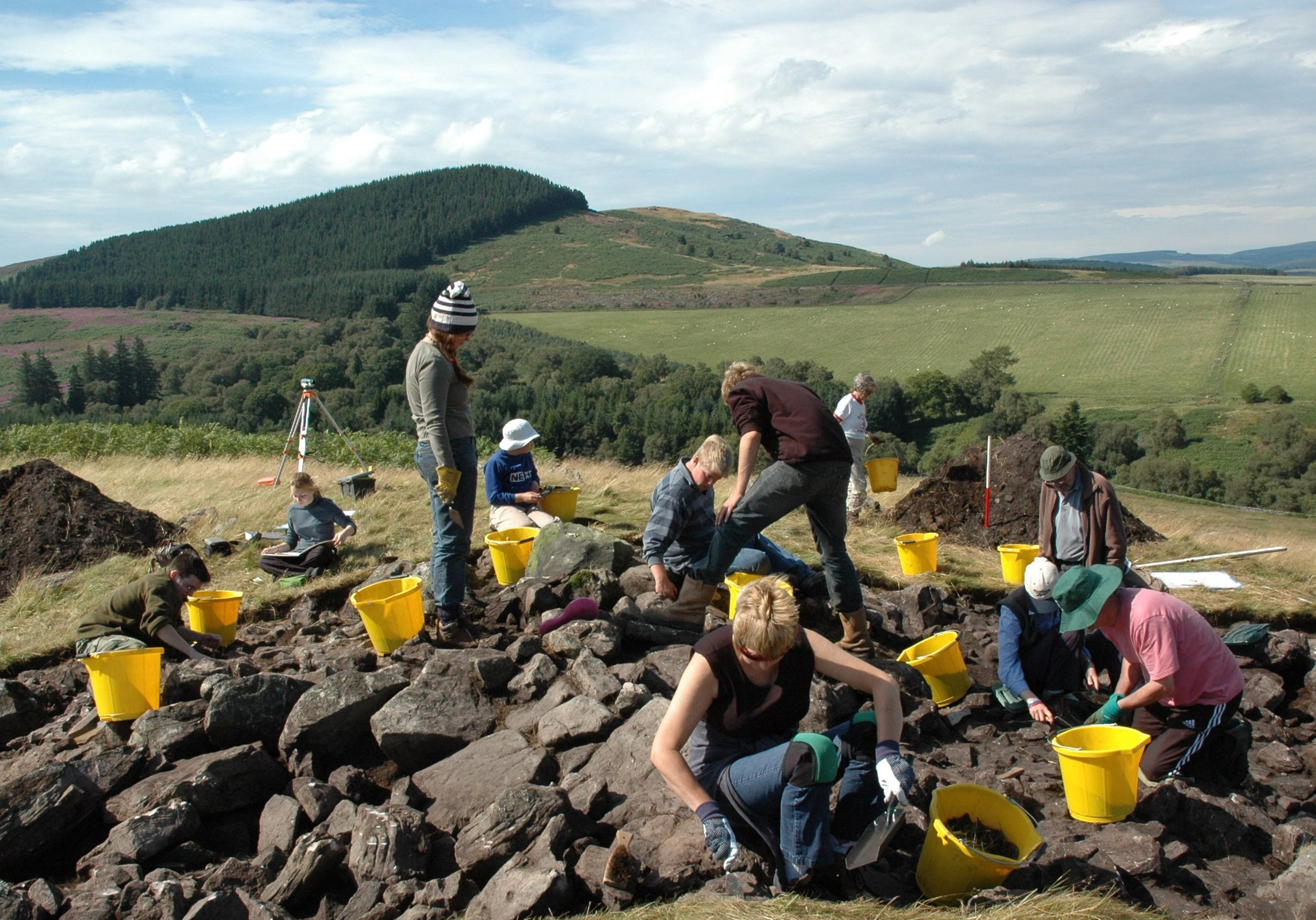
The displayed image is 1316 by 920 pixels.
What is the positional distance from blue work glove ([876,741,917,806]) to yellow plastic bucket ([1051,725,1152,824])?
0.89m

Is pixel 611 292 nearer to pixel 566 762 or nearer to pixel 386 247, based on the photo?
pixel 386 247

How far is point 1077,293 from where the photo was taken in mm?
85312

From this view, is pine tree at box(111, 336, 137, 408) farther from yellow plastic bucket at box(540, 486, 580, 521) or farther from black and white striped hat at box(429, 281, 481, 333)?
black and white striped hat at box(429, 281, 481, 333)

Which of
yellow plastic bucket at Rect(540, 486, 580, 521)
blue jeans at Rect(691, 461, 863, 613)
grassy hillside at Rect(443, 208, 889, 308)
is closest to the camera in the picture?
blue jeans at Rect(691, 461, 863, 613)

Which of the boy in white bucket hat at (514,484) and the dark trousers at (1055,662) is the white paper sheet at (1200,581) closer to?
the dark trousers at (1055,662)

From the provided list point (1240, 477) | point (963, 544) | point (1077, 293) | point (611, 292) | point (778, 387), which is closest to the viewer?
point (778, 387)

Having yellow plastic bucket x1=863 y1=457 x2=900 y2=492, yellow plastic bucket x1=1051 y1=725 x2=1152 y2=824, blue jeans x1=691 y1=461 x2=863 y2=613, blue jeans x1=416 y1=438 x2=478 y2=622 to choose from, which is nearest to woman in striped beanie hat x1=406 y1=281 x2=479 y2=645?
blue jeans x1=416 y1=438 x2=478 y2=622

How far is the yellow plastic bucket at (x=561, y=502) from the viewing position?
770 centimetres

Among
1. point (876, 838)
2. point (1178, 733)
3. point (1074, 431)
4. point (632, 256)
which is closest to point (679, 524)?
point (876, 838)

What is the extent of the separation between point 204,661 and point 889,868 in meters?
4.03

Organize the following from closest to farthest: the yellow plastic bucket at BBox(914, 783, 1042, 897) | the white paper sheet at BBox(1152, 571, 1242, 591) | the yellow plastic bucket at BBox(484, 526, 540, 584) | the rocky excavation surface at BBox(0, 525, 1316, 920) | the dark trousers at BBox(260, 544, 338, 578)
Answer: the yellow plastic bucket at BBox(914, 783, 1042, 897) < the rocky excavation surface at BBox(0, 525, 1316, 920) < the yellow plastic bucket at BBox(484, 526, 540, 584) < the white paper sheet at BBox(1152, 571, 1242, 591) < the dark trousers at BBox(260, 544, 338, 578)

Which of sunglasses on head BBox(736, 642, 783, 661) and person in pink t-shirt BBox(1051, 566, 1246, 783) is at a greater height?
sunglasses on head BBox(736, 642, 783, 661)

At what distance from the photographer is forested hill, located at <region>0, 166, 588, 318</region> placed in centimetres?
9188

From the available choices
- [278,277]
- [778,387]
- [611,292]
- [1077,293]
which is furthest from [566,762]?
[278,277]
